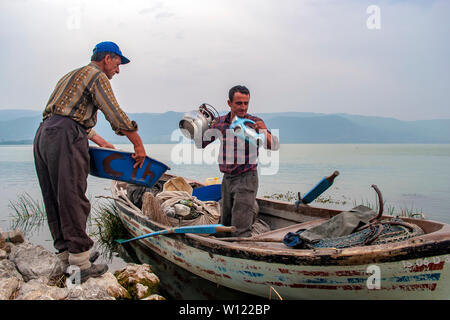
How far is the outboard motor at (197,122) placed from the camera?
4.79 m

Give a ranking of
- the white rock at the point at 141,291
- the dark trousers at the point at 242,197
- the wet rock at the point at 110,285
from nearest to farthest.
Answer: the wet rock at the point at 110,285 → the white rock at the point at 141,291 → the dark trousers at the point at 242,197

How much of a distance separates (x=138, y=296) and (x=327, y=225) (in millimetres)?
2309

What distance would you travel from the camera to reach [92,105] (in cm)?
364

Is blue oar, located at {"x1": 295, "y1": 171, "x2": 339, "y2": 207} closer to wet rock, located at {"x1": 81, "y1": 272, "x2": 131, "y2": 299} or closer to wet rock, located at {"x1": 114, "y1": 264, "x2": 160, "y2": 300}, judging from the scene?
wet rock, located at {"x1": 114, "y1": 264, "x2": 160, "y2": 300}

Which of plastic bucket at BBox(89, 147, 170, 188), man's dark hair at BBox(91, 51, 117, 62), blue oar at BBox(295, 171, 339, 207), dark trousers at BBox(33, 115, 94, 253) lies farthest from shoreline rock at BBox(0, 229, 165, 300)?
blue oar at BBox(295, 171, 339, 207)

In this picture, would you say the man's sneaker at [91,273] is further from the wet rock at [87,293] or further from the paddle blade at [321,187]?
the paddle blade at [321,187]

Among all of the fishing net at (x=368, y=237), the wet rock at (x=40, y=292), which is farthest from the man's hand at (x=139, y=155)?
the fishing net at (x=368, y=237)

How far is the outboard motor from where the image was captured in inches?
189

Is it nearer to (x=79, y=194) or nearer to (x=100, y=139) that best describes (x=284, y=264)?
(x=79, y=194)

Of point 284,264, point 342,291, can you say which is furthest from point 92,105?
point 342,291

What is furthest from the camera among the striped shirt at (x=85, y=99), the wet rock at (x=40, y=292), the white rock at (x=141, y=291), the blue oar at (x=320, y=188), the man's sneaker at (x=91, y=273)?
the blue oar at (x=320, y=188)

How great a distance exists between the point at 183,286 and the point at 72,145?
270 centimetres

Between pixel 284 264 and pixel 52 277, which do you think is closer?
pixel 284 264
